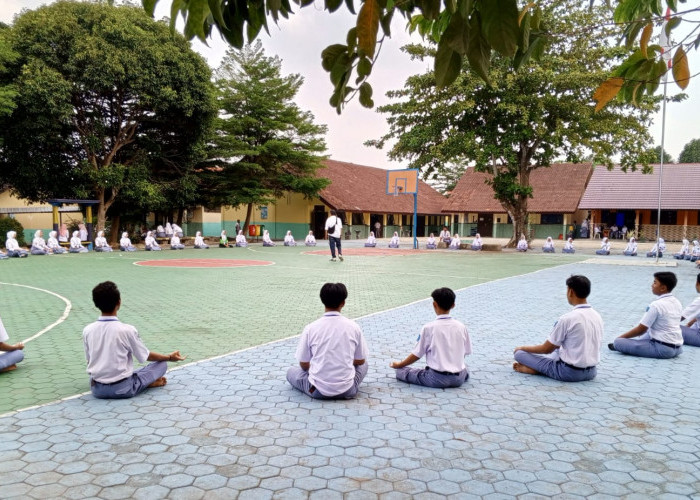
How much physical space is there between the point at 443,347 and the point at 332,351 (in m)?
1.09

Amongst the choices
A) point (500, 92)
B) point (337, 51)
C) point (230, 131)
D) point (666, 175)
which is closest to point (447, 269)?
point (500, 92)

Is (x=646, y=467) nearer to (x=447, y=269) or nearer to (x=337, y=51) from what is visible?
(x=337, y=51)

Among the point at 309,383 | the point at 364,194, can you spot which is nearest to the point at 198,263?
the point at 309,383

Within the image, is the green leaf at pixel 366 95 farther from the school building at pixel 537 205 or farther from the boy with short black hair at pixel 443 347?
the school building at pixel 537 205

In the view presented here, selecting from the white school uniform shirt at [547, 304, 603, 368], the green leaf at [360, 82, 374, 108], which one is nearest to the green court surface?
the white school uniform shirt at [547, 304, 603, 368]

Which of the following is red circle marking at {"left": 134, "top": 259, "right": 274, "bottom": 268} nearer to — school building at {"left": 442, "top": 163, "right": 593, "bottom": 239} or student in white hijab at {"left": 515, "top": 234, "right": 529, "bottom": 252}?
student in white hijab at {"left": 515, "top": 234, "right": 529, "bottom": 252}

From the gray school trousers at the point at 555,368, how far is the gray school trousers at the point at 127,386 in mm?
3759

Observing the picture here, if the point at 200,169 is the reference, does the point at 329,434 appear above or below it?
below

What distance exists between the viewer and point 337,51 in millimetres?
1886

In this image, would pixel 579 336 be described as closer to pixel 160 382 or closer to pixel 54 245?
pixel 160 382

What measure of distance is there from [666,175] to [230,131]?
31.5 m

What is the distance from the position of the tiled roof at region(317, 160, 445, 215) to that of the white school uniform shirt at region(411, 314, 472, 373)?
31963 mm

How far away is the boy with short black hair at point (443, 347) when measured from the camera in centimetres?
477

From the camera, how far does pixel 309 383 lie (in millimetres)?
4633
